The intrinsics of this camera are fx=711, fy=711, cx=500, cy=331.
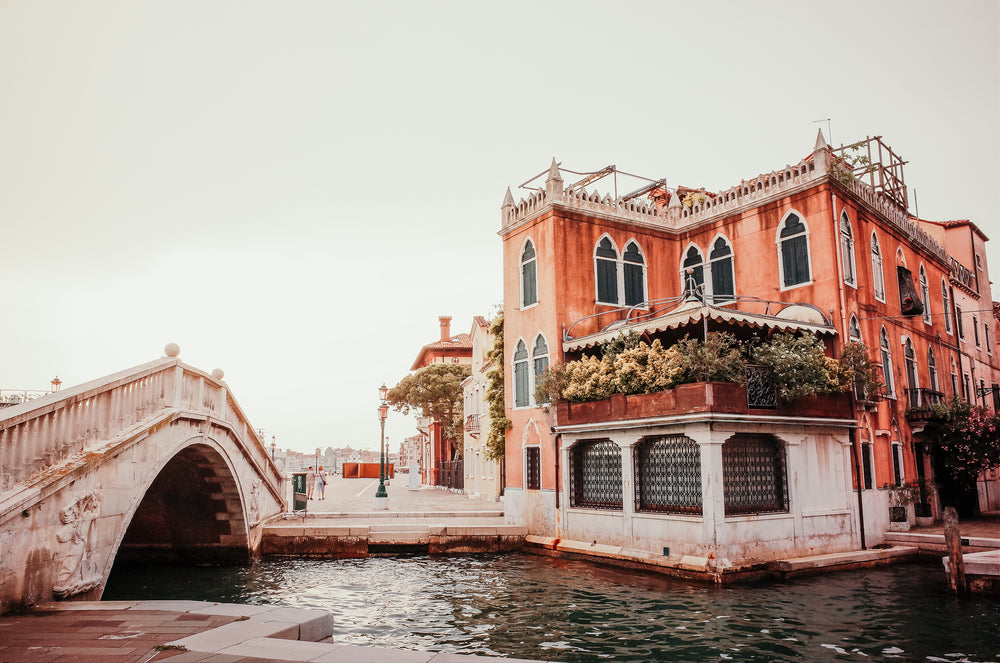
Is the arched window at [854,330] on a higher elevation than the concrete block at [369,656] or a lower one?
higher

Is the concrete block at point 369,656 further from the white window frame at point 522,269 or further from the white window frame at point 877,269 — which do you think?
the white window frame at point 877,269

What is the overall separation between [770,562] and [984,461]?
9.89 metres

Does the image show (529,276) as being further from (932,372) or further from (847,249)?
(932,372)

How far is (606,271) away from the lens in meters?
20.7

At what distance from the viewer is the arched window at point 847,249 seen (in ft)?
60.4

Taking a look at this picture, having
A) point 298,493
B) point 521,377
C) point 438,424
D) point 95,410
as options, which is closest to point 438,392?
point 438,424

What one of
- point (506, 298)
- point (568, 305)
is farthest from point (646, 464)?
point (506, 298)

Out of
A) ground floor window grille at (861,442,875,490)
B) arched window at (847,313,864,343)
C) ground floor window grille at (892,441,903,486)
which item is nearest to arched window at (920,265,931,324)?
ground floor window grille at (892,441,903,486)

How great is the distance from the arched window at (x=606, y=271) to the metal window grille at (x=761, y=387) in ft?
19.1

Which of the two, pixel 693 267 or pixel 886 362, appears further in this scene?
pixel 693 267

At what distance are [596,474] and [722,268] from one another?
725 cm

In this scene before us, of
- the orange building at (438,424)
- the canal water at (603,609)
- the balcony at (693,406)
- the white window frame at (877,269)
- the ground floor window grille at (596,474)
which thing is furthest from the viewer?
the orange building at (438,424)

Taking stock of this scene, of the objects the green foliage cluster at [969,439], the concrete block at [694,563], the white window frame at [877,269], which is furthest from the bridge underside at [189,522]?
the green foliage cluster at [969,439]

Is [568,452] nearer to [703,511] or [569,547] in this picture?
[569,547]
